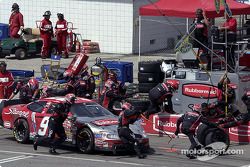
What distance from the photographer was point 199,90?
23.4 m

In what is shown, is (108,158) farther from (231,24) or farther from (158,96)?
(231,24)

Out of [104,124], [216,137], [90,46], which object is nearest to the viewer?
[104,124]

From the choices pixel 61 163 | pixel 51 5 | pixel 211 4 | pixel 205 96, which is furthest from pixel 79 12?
pixel 61 163

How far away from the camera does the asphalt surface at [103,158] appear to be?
18.4 meters

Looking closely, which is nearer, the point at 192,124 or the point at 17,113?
the point at 192,124

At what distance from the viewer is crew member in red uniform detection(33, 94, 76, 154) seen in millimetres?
19797

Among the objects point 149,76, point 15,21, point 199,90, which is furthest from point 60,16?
point 199,90

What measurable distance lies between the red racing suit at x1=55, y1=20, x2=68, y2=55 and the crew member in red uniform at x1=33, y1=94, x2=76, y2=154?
1400 cm

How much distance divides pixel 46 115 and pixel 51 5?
16.9 metres

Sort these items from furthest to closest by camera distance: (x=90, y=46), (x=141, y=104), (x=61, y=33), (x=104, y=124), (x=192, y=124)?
1. (x=90, y=46)
2. (x=61, y=33)
3. (x=141, y=104)
4. (x=104, y=124)
5. (x=192, y=124)

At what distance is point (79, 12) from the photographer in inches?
1423

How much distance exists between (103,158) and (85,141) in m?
0.81

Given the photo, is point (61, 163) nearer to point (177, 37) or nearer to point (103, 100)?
point (103, 100)

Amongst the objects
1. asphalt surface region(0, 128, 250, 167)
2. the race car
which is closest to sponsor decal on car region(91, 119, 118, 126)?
the race car
